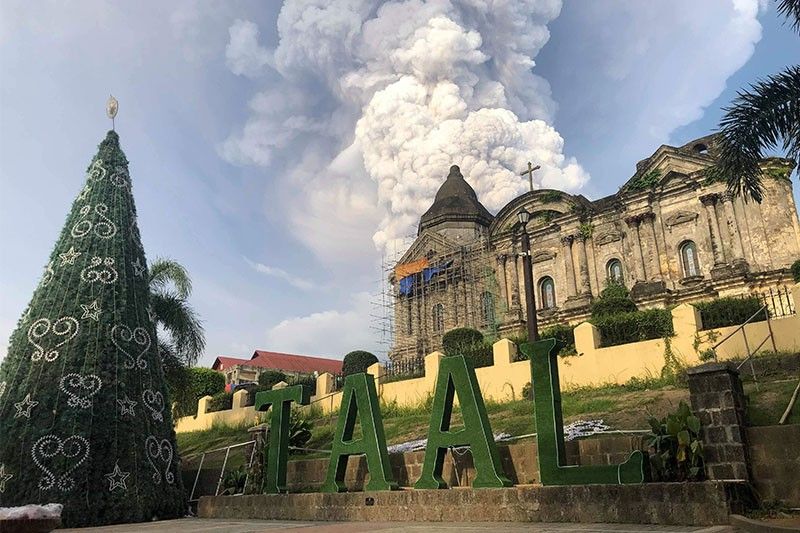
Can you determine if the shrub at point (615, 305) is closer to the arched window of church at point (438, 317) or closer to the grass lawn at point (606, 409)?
the grass lawn at point (606, 409)

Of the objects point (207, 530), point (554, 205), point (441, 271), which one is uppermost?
point (554, 205)

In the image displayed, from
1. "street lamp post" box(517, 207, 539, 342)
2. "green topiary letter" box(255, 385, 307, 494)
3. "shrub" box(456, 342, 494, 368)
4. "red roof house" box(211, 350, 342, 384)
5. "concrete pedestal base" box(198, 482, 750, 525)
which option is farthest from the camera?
"red roof house" box(211, 350, 342, 384)

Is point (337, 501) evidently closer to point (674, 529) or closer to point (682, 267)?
point (674, 529)

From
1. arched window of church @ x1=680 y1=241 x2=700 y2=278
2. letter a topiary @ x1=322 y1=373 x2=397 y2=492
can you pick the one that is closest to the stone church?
arched window of church @ x1=680 y1=241 x2=700 y2=278

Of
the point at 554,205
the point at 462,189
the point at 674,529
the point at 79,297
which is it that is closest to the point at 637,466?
the point at 674,529

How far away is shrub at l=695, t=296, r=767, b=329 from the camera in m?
18.7

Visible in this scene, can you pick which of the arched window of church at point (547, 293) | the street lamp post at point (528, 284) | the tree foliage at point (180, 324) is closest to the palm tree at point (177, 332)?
the tree foliage at point (180, 324)

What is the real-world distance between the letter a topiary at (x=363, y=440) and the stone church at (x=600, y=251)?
1857 cm

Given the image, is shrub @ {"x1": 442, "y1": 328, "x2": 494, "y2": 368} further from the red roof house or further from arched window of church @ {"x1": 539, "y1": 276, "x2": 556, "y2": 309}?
the red roof house

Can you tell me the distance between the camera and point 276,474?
11.8 m

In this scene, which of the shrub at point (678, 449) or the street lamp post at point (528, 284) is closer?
the shrub at point (678, 449)

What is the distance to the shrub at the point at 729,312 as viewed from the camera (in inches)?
737

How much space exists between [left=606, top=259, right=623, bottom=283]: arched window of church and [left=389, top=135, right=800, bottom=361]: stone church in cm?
5

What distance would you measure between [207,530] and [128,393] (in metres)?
4.07
